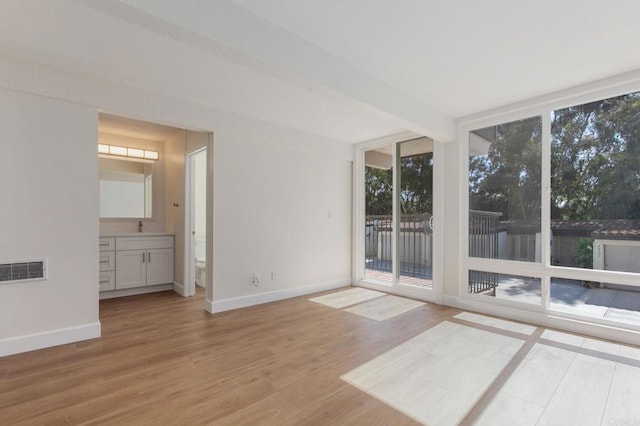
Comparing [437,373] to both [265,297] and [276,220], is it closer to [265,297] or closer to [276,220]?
[265,297]

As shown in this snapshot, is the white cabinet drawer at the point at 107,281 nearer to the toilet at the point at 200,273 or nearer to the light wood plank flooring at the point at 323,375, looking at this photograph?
the light wood plank flooring at the point at 323,375

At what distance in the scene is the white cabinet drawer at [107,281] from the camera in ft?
13.9

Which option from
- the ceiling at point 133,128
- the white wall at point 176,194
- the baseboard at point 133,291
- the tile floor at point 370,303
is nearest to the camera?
the tile floor at point 370,303

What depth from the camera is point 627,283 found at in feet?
9.57

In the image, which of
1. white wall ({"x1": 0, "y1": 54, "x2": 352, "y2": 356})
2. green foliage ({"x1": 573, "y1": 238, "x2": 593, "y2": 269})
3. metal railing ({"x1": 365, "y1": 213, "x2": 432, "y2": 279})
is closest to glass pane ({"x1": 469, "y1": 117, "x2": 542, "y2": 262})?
green foliage ({"x1": 573, "y1": 238, "x2": 593, "y2": 269})

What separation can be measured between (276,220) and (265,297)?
1.04 metres

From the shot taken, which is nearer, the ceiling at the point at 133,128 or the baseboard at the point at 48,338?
the baseboard at the point at 48,338

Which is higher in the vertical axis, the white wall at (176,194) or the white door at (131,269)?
the white wall at (176,194)

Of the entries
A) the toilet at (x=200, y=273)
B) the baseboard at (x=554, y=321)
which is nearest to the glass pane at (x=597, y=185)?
the baseboard at (x=554, y=321)

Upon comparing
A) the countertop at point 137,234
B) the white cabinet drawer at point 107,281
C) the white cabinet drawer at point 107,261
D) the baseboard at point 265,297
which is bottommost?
the baseboard at point 265,297

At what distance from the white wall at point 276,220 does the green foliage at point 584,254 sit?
3.06 m

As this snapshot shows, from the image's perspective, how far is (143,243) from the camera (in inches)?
180

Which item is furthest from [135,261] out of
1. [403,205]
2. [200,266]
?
[403,205]

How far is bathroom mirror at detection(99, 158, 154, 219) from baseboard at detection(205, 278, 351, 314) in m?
2.25
